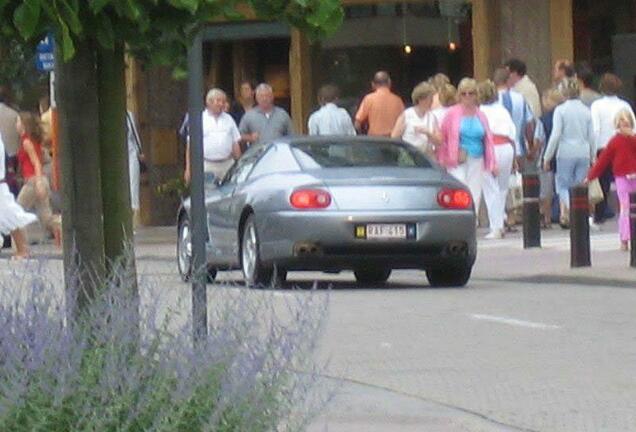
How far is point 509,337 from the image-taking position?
14.3 meters

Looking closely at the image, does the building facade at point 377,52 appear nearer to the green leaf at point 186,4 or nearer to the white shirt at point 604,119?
the white shirt at point 604,119

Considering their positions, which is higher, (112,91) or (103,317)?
(112,91)

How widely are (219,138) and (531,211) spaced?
14.5 ft

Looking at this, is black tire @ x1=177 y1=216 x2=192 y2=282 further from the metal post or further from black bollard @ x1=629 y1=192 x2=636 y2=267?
the metal post

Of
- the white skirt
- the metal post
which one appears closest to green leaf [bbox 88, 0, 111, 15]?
the metal post

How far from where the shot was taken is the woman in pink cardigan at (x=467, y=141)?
24062 millimetres

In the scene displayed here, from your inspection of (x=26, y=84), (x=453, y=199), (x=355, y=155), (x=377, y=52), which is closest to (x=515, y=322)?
(x=453, y=199)

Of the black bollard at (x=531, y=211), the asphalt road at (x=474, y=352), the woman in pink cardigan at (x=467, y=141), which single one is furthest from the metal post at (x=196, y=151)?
the woman in pink cardigan at (x=467, y=141)

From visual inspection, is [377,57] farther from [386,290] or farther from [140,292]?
[140,292]

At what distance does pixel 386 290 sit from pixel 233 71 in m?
13.9

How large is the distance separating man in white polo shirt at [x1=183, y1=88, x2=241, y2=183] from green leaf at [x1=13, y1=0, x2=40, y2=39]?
17685mm

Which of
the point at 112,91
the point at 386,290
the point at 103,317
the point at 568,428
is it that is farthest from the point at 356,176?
the point at 103,317

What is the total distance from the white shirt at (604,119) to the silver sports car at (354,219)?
6922mm

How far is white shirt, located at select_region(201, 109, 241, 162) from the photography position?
24859mm
